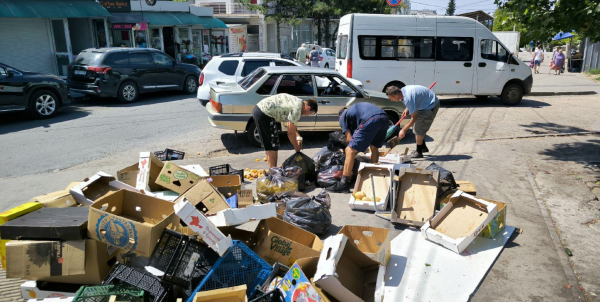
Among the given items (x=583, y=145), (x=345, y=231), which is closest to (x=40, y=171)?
(x=345, y=231)

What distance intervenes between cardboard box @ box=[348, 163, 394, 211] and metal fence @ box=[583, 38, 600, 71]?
77.0ft

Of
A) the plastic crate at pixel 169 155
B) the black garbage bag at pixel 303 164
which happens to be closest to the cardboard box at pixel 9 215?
the plastic crate at pixel 169 155

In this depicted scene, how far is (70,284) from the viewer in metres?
3.85

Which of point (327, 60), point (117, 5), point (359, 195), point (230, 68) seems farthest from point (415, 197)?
point (327, 60)

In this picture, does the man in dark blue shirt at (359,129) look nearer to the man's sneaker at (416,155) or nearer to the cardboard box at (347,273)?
the man's sneaker at (416,155)

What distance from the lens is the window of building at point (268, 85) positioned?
28.5ft

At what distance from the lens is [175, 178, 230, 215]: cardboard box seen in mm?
4961

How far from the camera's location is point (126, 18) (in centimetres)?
2178

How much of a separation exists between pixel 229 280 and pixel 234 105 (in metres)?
5.38

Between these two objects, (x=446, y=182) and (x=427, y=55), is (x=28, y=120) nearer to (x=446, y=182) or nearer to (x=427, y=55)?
(x=446, y=182)

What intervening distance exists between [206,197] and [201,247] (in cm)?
135

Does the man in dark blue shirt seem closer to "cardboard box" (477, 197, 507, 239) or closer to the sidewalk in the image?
"cardboard box" (477, 197, 507, 239)

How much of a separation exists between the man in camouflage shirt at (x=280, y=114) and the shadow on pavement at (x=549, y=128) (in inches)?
261

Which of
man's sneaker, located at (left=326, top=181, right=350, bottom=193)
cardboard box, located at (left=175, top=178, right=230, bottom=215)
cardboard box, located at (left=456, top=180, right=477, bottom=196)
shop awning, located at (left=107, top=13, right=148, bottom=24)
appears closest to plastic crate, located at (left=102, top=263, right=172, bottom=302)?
cardboard box, located at (left=175, top=178, right=230, bottom=215)
